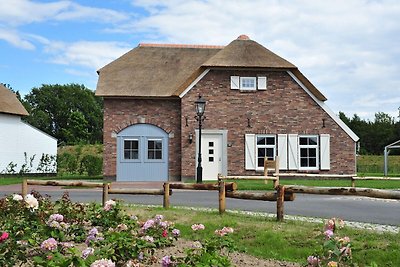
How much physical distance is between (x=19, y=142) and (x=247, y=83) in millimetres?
17695

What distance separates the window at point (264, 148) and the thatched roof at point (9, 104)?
18.0 meters

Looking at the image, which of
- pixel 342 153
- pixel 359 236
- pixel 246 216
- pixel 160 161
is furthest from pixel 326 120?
pixel 359 236

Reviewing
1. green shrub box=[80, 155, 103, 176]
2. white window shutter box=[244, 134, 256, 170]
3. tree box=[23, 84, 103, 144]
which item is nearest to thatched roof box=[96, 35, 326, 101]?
white window shutter box=[244, 134, 256, 170]

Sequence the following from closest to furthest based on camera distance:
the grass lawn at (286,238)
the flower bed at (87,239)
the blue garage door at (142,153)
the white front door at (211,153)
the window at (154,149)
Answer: the flower bed at (87,239) → the grass lawn at (286,238) → the white front door at (211,153) → the blue garage door at (142,153) → the window at (154,149)

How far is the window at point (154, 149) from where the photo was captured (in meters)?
27.7

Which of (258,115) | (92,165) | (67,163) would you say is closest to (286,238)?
(258,115)

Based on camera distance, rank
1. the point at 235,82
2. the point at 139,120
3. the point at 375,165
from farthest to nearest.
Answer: the point at 375,165 → the point at 139,120 → the point at 235,82

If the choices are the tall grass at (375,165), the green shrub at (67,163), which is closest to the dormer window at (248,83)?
the green shrub at (67,163)

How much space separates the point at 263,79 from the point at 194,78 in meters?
3.55

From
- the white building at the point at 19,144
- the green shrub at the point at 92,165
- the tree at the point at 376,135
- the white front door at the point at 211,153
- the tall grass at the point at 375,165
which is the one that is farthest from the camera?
the tree at the point at 376,135

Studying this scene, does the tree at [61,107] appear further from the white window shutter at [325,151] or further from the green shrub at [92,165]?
the white window shutter at [325,151]

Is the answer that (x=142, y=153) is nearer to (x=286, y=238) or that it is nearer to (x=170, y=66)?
(x=170, y=66)

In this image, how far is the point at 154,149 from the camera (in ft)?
91.0

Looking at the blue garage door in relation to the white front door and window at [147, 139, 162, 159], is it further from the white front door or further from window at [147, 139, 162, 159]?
the white front door
